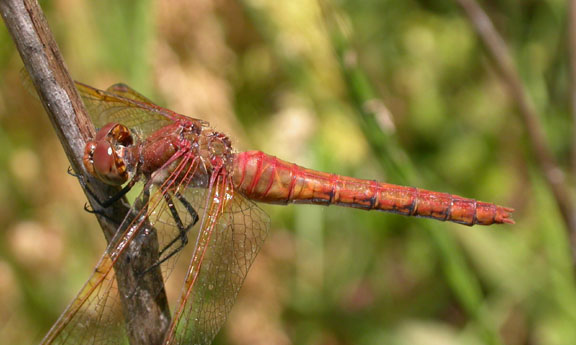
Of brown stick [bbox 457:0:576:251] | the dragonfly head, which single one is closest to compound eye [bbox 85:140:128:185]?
the dragonfly head

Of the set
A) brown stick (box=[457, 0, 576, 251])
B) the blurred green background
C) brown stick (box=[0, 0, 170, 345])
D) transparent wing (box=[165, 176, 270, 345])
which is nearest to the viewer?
brown stick (box=[0, 0, 170, 345])

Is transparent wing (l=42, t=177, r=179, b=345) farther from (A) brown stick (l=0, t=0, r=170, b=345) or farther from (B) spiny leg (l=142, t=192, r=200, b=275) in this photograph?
(B) spiny leg (l=142, t=192, r=200, b=275)

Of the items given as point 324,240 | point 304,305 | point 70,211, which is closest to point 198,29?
point 70,211

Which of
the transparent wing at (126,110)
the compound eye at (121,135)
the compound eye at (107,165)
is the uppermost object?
the transparent wing at (126,110)

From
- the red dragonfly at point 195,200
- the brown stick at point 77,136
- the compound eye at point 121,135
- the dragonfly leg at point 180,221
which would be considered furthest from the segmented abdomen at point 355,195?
the brown stick at point 77,136

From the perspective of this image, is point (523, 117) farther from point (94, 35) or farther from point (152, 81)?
point (94, 35)

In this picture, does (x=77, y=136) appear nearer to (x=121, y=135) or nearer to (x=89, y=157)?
(x=89, y=157)

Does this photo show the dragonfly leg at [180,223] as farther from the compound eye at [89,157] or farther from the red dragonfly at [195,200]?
the compound eye at [89,157]

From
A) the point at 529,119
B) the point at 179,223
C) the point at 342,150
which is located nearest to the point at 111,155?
the point at 179,223
